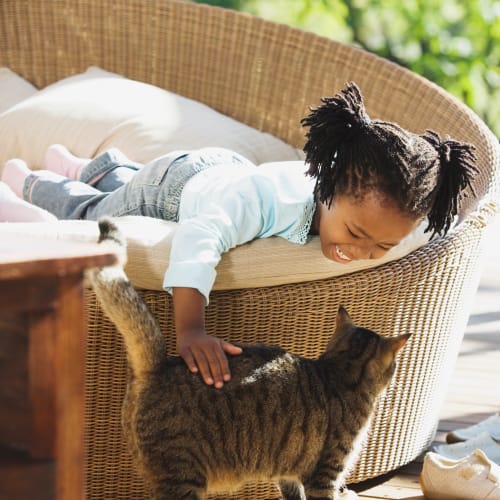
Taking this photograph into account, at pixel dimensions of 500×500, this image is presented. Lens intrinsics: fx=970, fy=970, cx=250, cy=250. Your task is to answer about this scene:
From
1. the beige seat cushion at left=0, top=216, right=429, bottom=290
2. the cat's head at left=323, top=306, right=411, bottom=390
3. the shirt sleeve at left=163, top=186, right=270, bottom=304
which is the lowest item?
the cat's head at left=323, top=306, right=411, bottom=390

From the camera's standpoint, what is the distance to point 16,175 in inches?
98.7

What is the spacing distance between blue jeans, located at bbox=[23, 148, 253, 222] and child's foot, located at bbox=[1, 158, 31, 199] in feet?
0.17

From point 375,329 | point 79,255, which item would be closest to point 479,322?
point 375,329

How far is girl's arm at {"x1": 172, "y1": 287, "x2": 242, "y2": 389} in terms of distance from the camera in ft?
5.27

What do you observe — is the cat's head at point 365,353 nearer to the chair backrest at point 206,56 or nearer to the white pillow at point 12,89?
the chair backrest at point 206,56

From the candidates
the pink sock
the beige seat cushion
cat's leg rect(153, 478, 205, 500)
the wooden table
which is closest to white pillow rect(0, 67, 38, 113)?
the pink sock

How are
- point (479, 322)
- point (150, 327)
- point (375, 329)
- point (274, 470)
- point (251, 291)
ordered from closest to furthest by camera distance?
1. point (150, 327)
2. point (274, 470)
3. point (251, 291)
4. point (375, 329)
5. point (479, 322)

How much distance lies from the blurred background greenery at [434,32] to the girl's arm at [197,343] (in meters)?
2.95

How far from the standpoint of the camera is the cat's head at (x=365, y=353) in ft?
5.76

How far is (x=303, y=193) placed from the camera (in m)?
1.91

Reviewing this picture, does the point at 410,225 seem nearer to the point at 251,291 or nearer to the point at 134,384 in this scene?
the point at 251,291

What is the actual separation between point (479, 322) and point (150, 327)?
6.09 ft

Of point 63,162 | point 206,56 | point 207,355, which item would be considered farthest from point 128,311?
point 206,56

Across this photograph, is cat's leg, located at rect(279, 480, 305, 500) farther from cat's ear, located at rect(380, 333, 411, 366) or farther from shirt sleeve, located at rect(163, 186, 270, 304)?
shirt sleeve, located at rect(163, 186, 270, 304)
